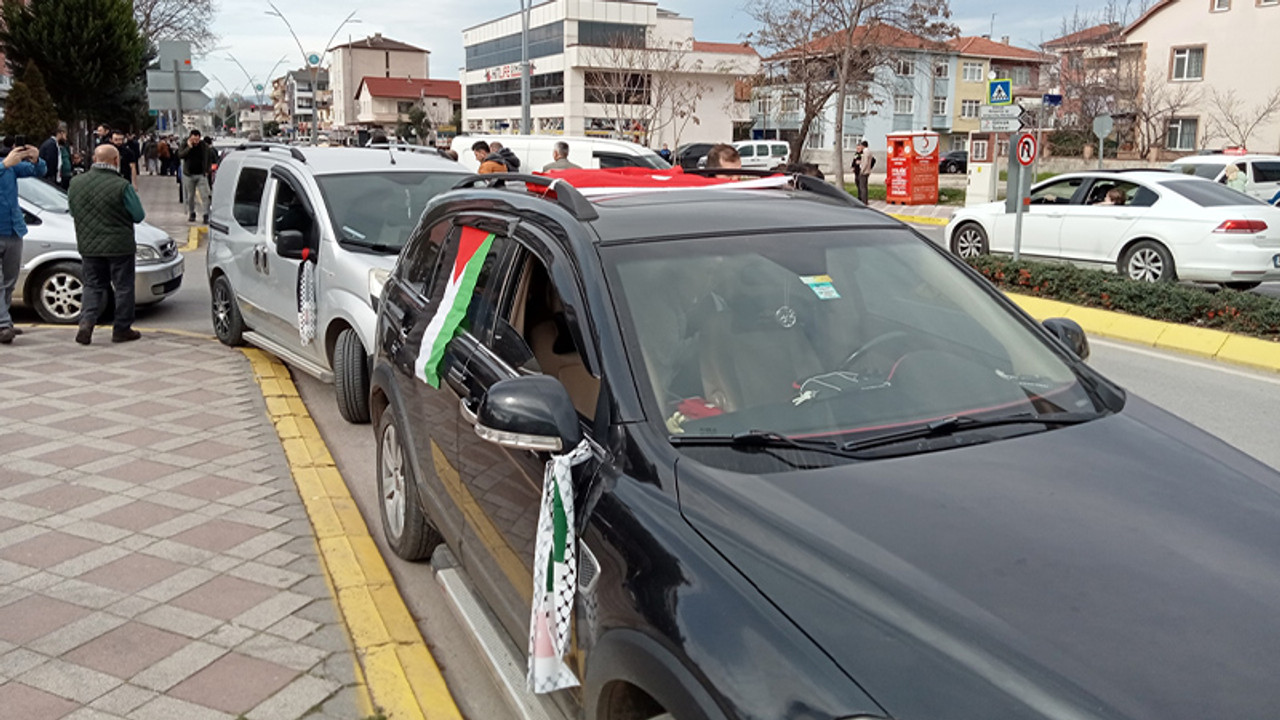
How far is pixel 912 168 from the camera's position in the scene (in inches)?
1196

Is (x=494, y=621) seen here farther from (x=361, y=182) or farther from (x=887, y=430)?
(x=361, y=182)

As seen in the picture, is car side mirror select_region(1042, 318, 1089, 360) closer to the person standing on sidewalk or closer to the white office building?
the person standing on sidewalk

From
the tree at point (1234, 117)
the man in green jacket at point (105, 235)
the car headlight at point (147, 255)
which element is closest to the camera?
the man in green jacket at point (105, 235)

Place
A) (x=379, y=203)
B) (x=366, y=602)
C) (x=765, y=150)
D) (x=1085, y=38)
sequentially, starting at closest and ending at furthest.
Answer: (x=366, y=602), (x=379, y=203), (x=765, y=150), (x=1085, y=38)

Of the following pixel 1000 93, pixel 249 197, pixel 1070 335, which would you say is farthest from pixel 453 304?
pixel 1000 93

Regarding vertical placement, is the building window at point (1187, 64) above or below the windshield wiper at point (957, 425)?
above

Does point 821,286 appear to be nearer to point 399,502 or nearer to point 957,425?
point 957,425

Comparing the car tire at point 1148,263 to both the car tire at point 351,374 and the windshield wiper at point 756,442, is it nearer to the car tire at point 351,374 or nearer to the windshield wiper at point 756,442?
the car tire at point 351,374

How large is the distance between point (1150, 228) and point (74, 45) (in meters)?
39.8

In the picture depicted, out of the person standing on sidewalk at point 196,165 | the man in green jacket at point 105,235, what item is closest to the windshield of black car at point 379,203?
the man in green jacket at point 105,235

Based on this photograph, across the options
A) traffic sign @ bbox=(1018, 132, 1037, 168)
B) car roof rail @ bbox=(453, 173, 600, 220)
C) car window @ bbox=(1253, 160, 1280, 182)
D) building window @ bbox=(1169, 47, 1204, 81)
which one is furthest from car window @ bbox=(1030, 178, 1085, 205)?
building window @ bbox=(1169, 47, 1204, 81)

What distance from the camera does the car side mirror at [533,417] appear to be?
2.70 metres

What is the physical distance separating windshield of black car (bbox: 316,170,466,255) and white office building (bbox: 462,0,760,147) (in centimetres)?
6950

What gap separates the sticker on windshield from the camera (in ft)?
10.8
